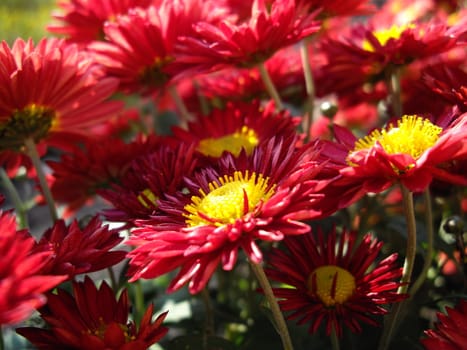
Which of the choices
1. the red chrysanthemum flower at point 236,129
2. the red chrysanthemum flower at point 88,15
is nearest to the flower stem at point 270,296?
the red chrysanthemum flower at point 236,129

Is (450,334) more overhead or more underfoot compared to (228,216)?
more underfoot

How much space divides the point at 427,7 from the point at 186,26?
2.81 ft

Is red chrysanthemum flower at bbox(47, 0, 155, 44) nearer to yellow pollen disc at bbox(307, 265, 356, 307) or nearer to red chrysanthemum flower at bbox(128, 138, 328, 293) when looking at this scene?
red chrysanthemum flower at bbox(128, 138, 328, 293)

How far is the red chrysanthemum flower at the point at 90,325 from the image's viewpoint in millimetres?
532

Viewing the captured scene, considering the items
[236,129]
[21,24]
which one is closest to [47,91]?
[236,129]

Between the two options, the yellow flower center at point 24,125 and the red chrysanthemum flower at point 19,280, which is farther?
the yellow flower center at point 24,125

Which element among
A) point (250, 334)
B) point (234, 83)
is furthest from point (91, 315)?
point (234, 83)

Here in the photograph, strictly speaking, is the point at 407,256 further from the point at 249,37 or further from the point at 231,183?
the point at 249,37

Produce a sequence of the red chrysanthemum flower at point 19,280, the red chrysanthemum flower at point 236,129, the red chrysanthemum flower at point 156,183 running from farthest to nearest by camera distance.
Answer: the red chrysanthemum flower at point 236,129
the red chrysanthemum flower at point 156,183
the red chrysanthemum flower at point 19,280

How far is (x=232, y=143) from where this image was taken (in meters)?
0.84

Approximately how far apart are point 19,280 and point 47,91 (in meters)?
0.34

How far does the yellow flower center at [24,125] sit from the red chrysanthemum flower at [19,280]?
0.92 ft

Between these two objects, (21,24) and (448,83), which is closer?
(448,83)

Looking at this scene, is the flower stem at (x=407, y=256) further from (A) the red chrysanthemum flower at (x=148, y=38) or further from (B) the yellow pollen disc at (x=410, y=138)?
(A) the red chrysanthemum flower at (x=148, y=38)
